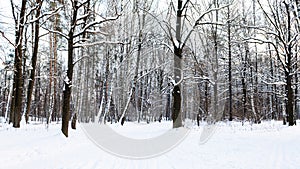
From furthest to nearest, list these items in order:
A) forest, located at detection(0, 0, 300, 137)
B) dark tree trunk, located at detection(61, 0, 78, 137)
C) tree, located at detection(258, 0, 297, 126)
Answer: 1. tree, located at detection(258, 0, 297, 126)
2. forest, located at detection(0, 0, 300, 137)
3. dark tree trunk, located at detection(61, 0, 78, 137)

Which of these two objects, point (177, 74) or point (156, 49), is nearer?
point (177, 74)

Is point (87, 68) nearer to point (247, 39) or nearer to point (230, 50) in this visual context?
point (230, 50)

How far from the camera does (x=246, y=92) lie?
24766mm

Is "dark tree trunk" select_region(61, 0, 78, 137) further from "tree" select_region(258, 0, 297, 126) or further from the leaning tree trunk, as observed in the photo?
"tree" select_region(258, 0, 297, 126)

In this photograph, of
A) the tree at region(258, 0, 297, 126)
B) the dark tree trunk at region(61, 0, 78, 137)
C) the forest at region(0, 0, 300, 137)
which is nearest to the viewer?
the dark tree trunk at region(61, 0, 78, 137)

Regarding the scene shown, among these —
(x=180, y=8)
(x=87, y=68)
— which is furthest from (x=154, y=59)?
(x=180, y=8)

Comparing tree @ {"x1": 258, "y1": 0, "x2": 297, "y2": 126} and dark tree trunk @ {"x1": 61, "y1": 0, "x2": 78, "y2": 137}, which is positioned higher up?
tree @ {"x1": 258, "y1": 0, "x2": 297, "y2": 126}

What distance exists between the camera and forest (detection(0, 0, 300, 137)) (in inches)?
516

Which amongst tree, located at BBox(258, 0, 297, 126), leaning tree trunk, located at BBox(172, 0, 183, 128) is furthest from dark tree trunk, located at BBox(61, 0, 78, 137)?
tree, located at BBox(258, 0, 297, 126)

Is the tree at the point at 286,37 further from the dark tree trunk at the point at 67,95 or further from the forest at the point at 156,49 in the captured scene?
the dark tree trunk at the point at 67,95

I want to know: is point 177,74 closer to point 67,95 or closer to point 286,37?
point 67,95

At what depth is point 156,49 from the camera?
53.0 feet

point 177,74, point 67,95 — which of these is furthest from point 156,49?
point 67,95

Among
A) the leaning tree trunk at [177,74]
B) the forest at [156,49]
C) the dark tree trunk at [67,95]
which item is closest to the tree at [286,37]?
the forest at [156,49]
